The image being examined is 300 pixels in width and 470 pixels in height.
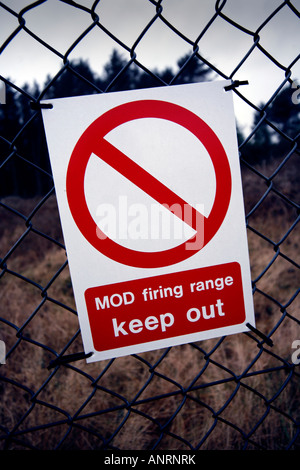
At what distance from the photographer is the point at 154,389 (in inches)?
58.6

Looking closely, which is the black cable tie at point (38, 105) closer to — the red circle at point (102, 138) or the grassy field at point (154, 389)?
the red circle at point (102, 138)

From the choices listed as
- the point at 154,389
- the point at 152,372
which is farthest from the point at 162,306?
the point at 154,389

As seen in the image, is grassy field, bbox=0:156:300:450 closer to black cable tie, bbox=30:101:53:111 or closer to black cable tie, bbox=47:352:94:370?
black cable tie, bbox=47:352:94:370

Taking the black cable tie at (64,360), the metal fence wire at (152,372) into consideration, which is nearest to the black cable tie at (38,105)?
the metal fence wire at (152,372)

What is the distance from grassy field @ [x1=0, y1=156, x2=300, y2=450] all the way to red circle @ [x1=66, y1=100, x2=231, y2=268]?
0.34ft

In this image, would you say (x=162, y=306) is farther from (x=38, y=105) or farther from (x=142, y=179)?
(x=38, y=105)

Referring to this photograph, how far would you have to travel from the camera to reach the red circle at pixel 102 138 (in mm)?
589

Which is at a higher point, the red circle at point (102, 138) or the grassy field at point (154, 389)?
the red circle at point (102, 138)

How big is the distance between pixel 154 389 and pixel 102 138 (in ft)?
4.29

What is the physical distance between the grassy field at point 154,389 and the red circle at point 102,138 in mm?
102

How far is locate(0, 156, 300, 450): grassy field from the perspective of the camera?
766mm
